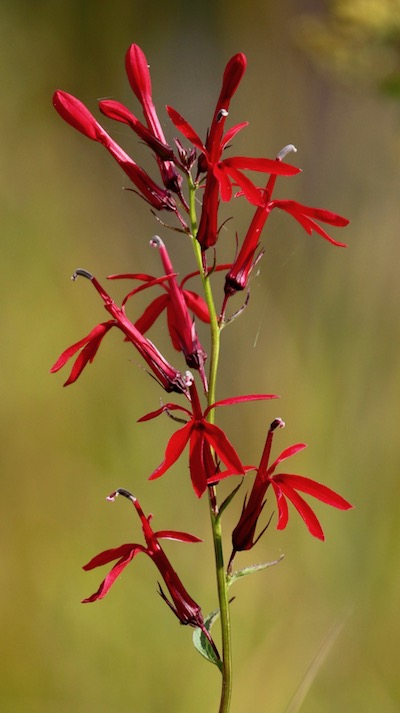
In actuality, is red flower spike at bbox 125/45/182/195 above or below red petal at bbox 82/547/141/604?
above

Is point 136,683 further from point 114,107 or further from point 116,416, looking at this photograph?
point 114,107

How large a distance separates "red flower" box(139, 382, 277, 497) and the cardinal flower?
4.1 inches

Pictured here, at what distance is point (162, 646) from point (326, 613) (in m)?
0.19

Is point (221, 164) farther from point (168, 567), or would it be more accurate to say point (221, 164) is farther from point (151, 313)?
point (168, 567)

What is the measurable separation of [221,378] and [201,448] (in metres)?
0.61

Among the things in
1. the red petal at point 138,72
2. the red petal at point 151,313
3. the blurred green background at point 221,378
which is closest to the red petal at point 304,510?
the red petal at point 151,313

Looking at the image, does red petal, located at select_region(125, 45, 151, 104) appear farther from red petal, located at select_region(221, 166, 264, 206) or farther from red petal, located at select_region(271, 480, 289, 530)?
red petal, located at select_region(271, 480, 289, 530)

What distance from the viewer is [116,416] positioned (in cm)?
99

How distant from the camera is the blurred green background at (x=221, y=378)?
91cm

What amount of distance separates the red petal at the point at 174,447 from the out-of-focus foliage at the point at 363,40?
488mm

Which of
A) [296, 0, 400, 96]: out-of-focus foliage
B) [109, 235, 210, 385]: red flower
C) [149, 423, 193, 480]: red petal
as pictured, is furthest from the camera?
[296, 0, 400, 96]: out-of-focus foliage

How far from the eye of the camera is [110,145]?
504 millimetres

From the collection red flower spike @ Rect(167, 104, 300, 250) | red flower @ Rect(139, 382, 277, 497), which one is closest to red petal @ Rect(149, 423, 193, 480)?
red flower @ Rect(139, 382, 277, 497)

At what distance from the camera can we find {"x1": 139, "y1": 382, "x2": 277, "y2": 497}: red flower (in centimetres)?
41
